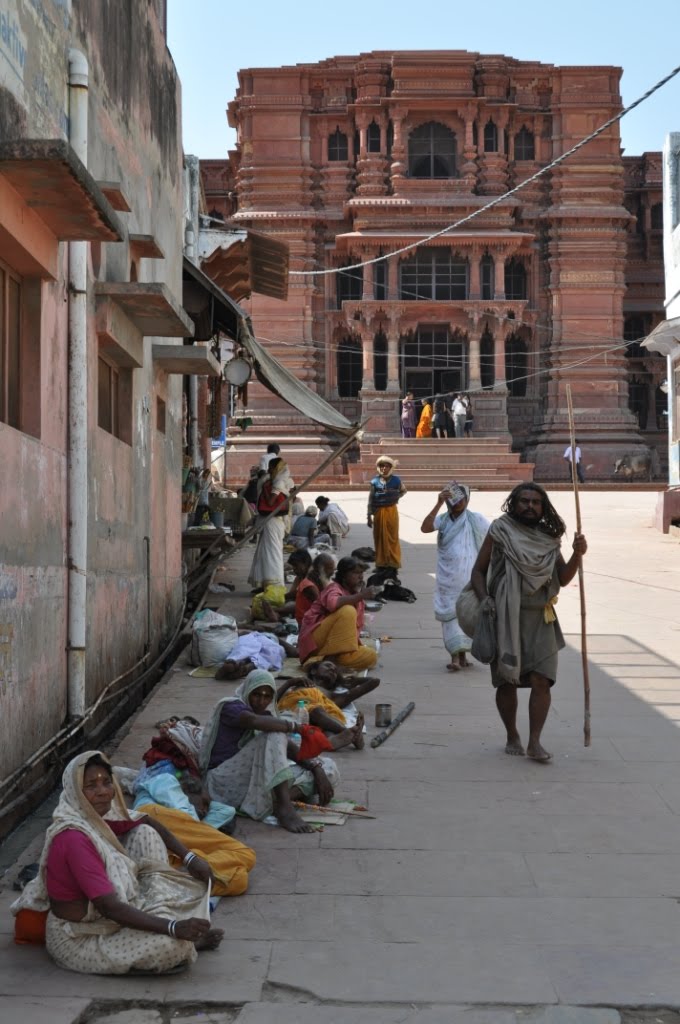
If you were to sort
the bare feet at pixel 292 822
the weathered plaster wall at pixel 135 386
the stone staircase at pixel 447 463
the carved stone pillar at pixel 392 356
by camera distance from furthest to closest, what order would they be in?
1. the carved stone pillar at pixel 392 356
2. the stone staircase at pixel 447 463
3. the weathered plaster wall at pixel 135 386
4. the bare feet at pixel 292 822

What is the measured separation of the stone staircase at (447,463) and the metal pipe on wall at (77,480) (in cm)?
2330

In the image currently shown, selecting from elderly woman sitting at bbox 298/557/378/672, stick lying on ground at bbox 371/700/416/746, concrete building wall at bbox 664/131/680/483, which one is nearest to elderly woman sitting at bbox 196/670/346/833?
stick lying on ground at bbox 371/700/416/746

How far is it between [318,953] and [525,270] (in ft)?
113

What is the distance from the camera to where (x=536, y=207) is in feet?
121

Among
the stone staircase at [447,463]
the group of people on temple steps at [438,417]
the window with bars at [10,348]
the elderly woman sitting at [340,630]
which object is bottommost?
the elderly woman sitting at [340,630]

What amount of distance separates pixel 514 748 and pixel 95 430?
3184mm

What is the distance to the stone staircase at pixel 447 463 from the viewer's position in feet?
103

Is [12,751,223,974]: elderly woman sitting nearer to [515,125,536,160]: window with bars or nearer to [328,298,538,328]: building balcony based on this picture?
[328,298,538,328]: building balcony

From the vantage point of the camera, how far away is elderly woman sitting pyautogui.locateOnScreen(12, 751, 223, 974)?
424cm

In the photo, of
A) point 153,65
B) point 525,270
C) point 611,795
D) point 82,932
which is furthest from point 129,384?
point 525,270

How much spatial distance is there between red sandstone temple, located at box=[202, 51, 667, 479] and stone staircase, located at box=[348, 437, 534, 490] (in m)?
2.37

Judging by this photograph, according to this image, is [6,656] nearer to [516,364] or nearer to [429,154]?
[516,364]

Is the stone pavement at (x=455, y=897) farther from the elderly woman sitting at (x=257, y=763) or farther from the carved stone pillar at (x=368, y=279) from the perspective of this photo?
the carved stone pillar at (x=368, y=279)

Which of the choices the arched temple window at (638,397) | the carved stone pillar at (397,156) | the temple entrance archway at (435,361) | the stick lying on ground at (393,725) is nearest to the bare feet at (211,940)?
the stick lying on ground at (393,725)
